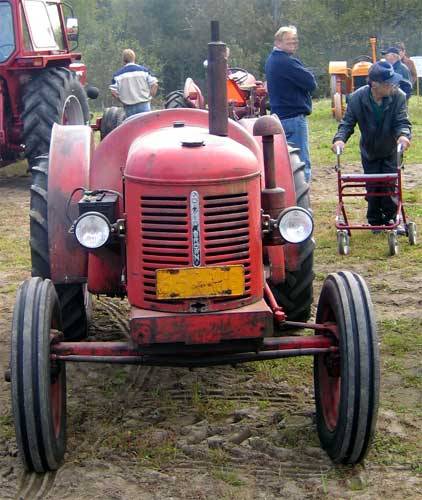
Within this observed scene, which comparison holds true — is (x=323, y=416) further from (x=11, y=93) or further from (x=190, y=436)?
(x=11, y=93)

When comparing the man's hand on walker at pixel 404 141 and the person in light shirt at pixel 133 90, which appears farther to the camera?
the person in light shirt at pixel 133 90

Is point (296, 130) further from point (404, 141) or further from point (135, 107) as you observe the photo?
point (135, 107)

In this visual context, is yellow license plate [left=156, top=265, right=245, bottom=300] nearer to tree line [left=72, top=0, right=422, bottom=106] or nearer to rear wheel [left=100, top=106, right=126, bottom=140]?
rear wheel [left=100, top=106, right=126, bottom=140]

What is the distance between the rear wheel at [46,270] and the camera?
4773 mm

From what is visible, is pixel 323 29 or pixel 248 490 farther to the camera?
pixel 323 29

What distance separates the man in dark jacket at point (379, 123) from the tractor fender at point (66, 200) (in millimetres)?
2831

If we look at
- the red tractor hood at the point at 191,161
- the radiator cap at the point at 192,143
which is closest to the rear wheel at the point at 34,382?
the red tractor hood at the point at 191,161

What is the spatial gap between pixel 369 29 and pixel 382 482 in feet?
95.4

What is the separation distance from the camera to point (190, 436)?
3.99 meters

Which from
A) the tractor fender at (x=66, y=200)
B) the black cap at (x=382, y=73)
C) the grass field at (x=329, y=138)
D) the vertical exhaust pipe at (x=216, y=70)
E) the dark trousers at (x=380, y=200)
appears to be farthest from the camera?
the grass field at (x=329, y=138)

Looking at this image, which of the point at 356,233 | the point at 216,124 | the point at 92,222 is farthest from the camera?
the point at 356,233

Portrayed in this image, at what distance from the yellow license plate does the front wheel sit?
529 millimetres

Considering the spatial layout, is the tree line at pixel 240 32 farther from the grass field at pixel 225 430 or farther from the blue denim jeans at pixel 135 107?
the grass field at pixel 225 430

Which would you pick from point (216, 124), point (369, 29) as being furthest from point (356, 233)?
point (369, 29)
